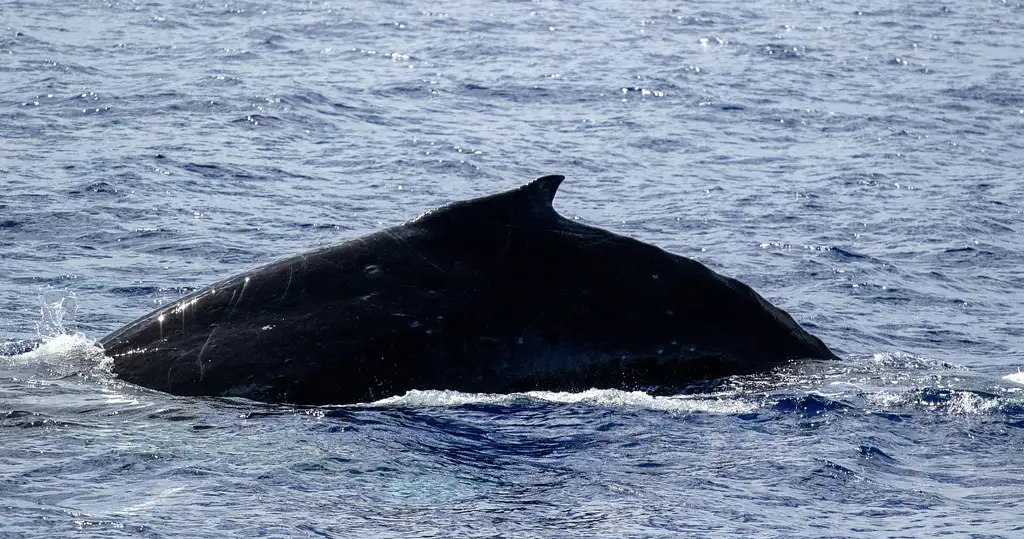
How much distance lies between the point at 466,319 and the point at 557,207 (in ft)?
36.4

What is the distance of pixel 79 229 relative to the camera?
16891 millimetres

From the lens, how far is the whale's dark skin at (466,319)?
349 inches

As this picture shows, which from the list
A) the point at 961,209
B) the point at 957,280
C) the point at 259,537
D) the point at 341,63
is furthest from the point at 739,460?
the point at 341,63

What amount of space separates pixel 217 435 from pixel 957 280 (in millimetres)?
10985

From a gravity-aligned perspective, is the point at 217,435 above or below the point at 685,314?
below

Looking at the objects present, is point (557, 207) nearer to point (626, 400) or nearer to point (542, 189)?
point (542, 189)

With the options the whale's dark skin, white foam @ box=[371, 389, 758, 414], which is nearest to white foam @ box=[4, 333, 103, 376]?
the whale's dark skin

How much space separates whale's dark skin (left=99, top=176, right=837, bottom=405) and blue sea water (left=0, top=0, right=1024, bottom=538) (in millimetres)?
183

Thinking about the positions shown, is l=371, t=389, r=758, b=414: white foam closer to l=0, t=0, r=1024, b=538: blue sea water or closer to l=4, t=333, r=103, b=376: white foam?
l=0, t=0, r=1024, b=538: blue sea water

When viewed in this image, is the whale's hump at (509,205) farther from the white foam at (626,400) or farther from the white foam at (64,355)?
the white foam at (64,355)

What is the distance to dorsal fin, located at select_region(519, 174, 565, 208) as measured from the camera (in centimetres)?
922

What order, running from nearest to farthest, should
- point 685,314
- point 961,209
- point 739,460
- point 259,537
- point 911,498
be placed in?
point 259,537 → point 911,498 → point 739,460 → point 685,314 → point 961,209

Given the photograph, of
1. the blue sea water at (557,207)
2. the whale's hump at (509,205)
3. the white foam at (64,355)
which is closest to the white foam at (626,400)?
the blue sea water at (557,207)

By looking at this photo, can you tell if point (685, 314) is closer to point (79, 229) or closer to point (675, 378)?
point (675, 378)
